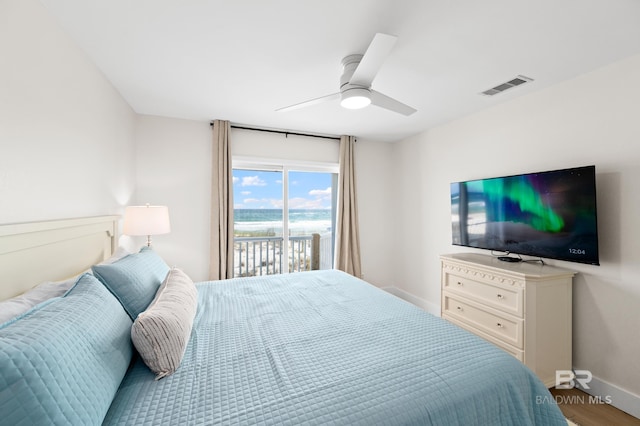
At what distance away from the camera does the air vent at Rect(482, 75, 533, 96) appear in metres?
2.24

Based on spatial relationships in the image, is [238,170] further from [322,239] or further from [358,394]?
[358,394]

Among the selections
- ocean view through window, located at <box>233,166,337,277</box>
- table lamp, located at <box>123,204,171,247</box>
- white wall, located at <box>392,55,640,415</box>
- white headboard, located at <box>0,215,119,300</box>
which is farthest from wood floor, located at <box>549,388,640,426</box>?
table lamp, located at <box>123,204,171,247</box>

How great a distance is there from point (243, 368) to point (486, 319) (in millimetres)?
2197

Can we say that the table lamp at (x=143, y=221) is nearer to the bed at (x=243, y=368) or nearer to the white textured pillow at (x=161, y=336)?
the bed at (x=243, y=368)

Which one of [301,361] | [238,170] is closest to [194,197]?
[238,170]

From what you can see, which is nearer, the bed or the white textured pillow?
the bed

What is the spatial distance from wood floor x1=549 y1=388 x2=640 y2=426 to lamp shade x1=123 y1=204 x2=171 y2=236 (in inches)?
139

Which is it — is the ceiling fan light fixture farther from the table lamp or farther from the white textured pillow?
the table lamp

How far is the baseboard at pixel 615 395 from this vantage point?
1.87 metres

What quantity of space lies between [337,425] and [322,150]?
3.48 meters

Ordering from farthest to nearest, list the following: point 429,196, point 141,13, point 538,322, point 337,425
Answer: point 429,196 < point 538,322 < point 141,13 < point 337,425

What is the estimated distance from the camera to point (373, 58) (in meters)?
1.58

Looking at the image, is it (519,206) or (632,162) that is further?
(519,206)

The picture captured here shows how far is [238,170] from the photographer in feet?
12.1
